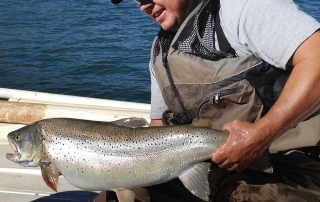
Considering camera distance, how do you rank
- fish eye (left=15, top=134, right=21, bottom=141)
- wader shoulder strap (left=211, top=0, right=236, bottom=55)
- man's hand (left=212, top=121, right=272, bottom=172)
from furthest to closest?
fish eye (left=15, top=134, right=21, bottom=141) < wader shoulder strap (left=211, top=0, right=236, bottom=55) < man's hand (left=212, top=121, right=272, bottom=172)

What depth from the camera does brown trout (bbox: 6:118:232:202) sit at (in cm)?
301

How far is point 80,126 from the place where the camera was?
123 inches

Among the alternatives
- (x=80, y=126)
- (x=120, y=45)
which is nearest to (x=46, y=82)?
(x=120, y=45)

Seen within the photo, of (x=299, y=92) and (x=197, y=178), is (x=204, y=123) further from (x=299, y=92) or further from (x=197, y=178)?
(x=299, y=92)

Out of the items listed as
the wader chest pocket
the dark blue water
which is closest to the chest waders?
the wader chest pocket

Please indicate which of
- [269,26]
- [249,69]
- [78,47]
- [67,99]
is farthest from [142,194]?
[78,47]

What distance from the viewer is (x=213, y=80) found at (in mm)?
3166

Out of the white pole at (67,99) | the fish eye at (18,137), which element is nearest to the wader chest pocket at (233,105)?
the fish eye at (18,137)

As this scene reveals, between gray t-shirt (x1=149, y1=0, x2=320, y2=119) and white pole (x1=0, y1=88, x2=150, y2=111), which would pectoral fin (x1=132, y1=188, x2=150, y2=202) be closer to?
gray t-shirt (x1=149, y1=0, x2=320, y2=119)

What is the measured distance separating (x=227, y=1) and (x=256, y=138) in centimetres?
76

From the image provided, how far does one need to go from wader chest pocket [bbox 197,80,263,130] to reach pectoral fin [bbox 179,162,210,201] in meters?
0.33

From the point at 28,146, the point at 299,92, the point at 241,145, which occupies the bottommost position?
the point at 28,146

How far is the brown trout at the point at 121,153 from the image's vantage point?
301cm

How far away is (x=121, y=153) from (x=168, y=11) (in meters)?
0.97
